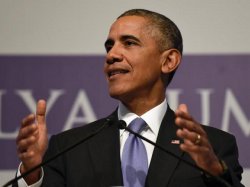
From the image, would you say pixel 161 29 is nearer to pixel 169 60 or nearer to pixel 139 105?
pixel 169 60

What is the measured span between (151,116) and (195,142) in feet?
1.52

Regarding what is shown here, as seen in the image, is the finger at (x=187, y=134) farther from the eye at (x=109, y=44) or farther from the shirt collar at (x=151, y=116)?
the eye at (x=109, y=44)

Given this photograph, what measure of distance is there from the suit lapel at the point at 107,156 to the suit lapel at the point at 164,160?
0.09 m

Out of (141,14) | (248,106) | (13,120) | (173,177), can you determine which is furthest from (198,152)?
(13,120)

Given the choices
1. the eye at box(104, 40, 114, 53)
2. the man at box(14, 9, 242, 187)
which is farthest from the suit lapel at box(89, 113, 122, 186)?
the eye at box(104, 40, 114, 53)

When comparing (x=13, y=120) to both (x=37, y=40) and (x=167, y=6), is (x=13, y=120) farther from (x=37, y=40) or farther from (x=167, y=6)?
(x=167, y=6)

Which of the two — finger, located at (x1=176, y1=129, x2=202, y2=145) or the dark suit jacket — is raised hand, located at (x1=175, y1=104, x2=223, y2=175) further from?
the dark suit jacket

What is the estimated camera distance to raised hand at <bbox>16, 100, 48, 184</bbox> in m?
1.38

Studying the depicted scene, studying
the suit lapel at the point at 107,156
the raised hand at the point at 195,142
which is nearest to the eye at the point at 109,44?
the suit lapel at the point at 107,156

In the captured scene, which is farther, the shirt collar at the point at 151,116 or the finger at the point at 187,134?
the shirt collar at the point at 151,116

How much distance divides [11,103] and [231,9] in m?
0.86

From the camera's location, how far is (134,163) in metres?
1.67

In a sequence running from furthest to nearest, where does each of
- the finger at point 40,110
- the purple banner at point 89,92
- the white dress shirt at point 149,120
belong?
the purple banner at point 89,92
the white dress shirt at point 149,120
the finger at point 40,110

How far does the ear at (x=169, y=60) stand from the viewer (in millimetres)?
1919
